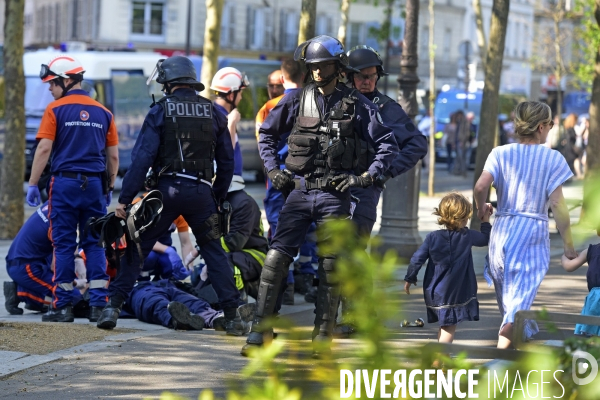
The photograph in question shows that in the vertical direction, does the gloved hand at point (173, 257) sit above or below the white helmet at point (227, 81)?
below

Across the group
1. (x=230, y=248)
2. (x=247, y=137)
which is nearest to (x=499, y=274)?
(x=230, y=248)

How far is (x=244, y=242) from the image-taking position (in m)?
8.00

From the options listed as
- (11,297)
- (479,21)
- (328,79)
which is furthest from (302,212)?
(479,21)

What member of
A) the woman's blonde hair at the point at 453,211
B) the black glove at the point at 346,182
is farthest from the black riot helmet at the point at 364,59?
the woman's blonde hair at the point at 453,211

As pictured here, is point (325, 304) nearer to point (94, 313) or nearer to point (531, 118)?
point (531, 118)

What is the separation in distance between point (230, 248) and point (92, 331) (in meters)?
1.49

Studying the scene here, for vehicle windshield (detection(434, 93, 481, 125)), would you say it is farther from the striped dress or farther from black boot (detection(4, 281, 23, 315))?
the striped dress

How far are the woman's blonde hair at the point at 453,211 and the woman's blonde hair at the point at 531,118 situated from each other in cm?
52

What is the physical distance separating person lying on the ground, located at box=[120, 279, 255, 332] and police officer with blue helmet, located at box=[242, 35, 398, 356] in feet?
2.90

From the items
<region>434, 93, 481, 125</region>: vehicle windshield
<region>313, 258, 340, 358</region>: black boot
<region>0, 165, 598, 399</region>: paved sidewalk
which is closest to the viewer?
<region>0, 165, 598, 399</region>: paved sidewalk

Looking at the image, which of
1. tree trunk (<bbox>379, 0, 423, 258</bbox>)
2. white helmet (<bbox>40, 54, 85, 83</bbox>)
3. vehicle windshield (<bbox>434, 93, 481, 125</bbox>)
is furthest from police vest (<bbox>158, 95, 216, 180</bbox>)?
vehicle windshield (<bbox>434, 93, 481, 125</bbox>)

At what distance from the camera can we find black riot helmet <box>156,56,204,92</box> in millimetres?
6805

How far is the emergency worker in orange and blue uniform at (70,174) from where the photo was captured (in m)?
7.63

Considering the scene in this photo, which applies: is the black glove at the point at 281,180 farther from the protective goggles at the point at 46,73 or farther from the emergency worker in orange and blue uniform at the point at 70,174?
the protective goggles at the point at 46,73
